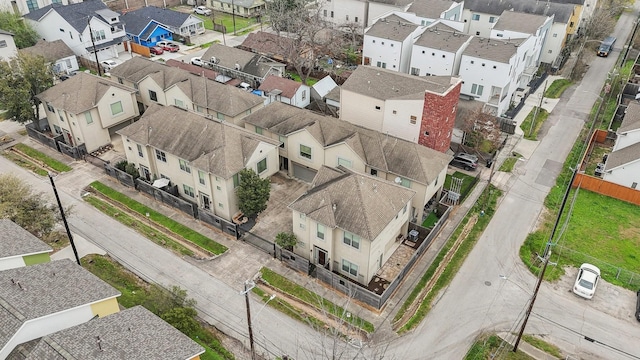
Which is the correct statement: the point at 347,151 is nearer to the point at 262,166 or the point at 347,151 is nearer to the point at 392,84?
the point at 262,166

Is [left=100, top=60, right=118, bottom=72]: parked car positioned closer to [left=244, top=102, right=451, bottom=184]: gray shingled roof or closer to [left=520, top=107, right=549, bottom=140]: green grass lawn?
[left=244, top=102, right=451, bottom=184]: gray shingled roof

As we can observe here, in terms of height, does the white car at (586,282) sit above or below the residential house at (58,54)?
below

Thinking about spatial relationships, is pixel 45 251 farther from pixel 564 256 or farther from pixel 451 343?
pixel 564 256

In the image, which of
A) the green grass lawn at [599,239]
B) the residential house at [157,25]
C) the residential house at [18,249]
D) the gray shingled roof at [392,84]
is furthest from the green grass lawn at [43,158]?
the green grass lawn at [599,239]

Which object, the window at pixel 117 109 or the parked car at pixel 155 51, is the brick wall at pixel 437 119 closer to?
the window at pixel 117 109

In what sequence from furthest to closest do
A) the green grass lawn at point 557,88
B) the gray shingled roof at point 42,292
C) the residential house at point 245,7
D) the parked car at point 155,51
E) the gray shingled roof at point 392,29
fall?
the residential house at point 245,7
the parked car at point 155,51
the green grass lawn at point 557,88
the gray shingled roof at point 392,29
the gray shingled roof at point 42,292

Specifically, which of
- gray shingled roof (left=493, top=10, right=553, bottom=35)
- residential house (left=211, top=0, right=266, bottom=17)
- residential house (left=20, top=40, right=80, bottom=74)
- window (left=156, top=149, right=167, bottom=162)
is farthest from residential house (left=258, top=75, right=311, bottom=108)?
residential house (left=211, top=0, right=266, bottom=17)

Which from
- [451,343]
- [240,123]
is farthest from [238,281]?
[240,123]

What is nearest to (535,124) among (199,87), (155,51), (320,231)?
(320,231)
